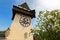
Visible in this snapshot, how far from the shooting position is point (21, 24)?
39.7m

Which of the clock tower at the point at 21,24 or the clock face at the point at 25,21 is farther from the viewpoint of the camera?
the clock face at the point at 25,21

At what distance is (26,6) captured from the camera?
41.2 m

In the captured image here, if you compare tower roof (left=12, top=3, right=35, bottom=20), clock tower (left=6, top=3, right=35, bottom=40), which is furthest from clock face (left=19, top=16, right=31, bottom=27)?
tower roof (left=12, top=3, right=35, bottom=20)

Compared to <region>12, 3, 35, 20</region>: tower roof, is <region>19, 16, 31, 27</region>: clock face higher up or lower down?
lower down

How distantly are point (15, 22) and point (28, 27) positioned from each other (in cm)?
271

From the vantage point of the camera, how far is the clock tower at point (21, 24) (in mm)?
38562

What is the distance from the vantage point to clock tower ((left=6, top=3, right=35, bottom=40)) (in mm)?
38562

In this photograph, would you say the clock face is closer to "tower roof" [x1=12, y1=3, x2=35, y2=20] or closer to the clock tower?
the clock tower

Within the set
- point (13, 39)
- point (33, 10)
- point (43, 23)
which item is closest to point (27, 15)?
point (33, 10)

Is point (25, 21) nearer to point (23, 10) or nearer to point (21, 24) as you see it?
point (21, 24)

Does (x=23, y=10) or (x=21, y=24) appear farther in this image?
(x=23, y=10)

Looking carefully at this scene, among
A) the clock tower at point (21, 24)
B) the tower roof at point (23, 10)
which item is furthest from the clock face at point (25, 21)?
the tower roof at point (23, 10)

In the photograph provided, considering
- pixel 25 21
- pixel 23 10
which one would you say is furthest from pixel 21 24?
pixel 23 10

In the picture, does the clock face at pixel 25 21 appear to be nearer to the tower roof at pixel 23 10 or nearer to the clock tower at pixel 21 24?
the clock tower at pixel 21 24
